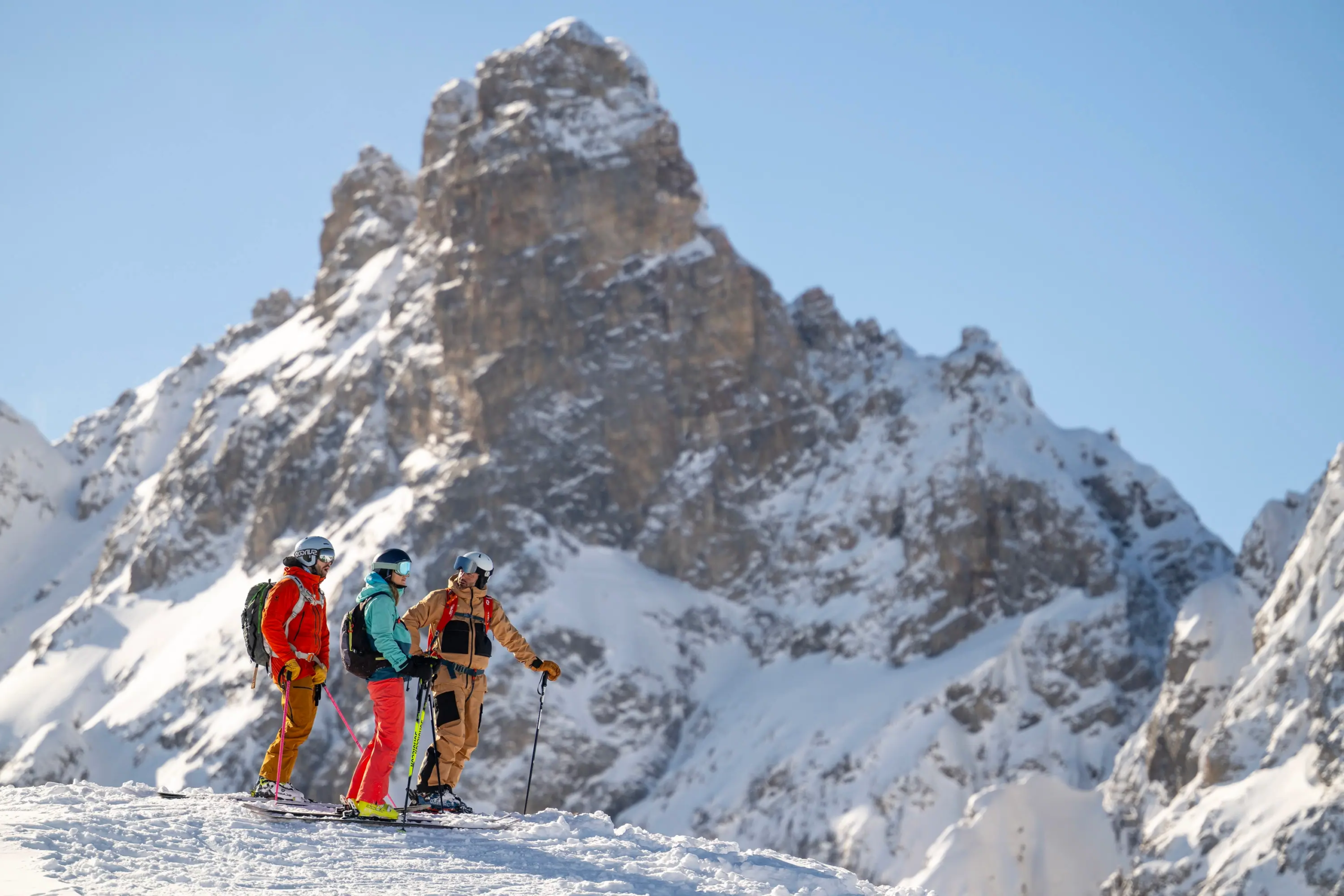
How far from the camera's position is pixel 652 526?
435 feet

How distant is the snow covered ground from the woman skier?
648 millimetres

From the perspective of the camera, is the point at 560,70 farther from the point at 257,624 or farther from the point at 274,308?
the point at 257,624

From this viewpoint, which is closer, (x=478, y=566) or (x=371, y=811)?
(x=371, y=811)

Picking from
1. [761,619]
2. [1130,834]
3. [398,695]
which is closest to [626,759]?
[761,619]

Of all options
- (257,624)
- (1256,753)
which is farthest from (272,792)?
(1256,753)

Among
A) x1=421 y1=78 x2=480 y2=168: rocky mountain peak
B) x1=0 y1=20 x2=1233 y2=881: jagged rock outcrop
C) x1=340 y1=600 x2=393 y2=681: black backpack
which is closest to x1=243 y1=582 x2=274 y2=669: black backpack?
x1=340 y1=600 x2=393 y2=681: black backpack

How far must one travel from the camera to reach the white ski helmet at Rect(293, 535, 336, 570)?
61.7ft

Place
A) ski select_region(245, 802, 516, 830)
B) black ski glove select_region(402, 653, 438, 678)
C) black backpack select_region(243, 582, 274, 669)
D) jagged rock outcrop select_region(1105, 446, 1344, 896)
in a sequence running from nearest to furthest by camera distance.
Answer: ski select_region(245, 802, 516, 830)
black ski glove select_region(402, 653, 438, 678)
black backpack select_region(243, 582, 274, 669)
jagged rock outcrop select_region(1105, 446, 1344, 896)

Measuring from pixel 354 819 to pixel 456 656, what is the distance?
7.96 ft

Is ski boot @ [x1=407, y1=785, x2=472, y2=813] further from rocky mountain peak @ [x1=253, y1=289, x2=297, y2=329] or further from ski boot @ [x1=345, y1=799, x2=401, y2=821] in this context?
Result: rocky mountain peak @ [x1=253, y1=289, x2=297, y2=329]

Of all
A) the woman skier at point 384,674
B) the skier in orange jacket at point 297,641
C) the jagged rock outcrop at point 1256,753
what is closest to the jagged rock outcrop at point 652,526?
the jagged rock outcrop at point 1256,753

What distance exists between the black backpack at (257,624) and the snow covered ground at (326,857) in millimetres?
1722

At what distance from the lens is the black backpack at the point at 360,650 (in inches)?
720

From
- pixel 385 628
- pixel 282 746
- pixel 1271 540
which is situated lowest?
pixel 282 746
